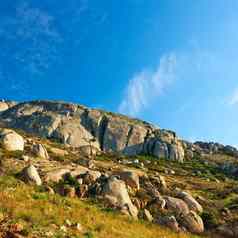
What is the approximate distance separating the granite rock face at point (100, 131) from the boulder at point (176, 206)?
330 ft

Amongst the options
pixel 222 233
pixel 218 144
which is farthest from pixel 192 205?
pixel 218 144

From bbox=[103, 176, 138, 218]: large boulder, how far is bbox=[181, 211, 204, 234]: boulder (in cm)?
462

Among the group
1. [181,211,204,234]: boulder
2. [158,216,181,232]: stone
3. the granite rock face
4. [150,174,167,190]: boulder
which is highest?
the granite rock face

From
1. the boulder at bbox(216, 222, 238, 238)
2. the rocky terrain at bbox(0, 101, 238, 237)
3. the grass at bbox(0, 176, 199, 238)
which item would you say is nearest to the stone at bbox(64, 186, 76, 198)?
the rocky terrain at bbox(0, 101, 238, 237)

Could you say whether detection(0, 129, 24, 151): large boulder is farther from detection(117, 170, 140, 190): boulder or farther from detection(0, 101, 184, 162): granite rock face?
detection(0, 101, 184, 162): granite rock face

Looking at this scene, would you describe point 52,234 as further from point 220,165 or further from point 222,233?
point 220,165

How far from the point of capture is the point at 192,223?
3119 cm

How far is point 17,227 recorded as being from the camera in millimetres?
11234

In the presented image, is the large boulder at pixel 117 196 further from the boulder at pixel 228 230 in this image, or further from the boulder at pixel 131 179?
the boulder at pixel 228 230

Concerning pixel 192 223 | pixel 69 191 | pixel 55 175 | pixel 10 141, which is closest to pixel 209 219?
pixel 192 223

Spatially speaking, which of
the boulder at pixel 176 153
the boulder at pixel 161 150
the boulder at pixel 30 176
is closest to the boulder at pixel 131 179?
the boulder at pixel 30 176

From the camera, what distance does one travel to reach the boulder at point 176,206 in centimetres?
3466

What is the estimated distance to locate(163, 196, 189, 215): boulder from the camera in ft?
114

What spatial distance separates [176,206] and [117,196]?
6925mm
